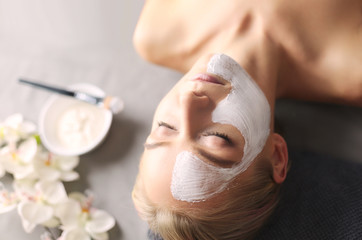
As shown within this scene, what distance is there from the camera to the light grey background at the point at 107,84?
3.64 feet

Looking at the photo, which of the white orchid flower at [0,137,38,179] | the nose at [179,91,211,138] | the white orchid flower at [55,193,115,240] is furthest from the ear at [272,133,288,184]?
the white orchid flower at [0,137,38,179]

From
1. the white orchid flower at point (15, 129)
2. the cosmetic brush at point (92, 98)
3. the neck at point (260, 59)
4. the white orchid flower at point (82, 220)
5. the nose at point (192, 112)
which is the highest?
the neck at point (260, 59)

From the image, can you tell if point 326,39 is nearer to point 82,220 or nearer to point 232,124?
point 232,124

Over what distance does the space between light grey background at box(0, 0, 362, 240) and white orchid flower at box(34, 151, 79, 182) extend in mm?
53

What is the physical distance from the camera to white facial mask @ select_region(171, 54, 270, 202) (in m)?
0.73

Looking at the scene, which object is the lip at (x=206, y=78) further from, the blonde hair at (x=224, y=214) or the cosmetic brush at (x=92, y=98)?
the cosmetic brush at (x=92, y=98)

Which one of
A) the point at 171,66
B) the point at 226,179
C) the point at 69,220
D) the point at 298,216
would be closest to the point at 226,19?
the point at 171,66

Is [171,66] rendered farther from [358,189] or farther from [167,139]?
[358,189]

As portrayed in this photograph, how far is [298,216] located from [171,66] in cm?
59

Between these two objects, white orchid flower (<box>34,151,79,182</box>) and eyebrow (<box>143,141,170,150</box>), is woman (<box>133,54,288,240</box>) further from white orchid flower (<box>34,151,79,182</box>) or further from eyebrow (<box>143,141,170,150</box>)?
white orchid flower (<box>34,151,79,182</box>)

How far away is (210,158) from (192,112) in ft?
0.34

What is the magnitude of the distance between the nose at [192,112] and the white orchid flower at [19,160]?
1.86 feet

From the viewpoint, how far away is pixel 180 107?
0.78 m

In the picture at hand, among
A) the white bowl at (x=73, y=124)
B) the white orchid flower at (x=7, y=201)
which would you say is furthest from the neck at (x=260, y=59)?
the white orchid flower at (x=7, y=201)
